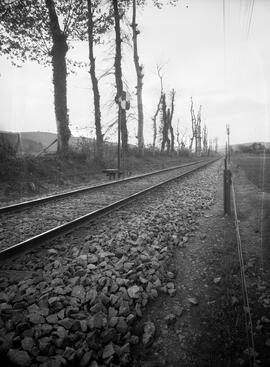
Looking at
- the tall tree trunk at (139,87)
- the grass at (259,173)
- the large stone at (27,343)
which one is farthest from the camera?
the tall tree trunk at (139,87)

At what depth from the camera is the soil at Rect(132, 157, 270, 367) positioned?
6.76 feet

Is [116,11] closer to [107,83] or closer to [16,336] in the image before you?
[107,83]

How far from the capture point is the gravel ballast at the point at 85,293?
1.99 meters

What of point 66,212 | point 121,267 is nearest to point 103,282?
point 121,267

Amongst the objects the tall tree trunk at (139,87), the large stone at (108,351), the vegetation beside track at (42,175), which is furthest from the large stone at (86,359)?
the tall tree trunk at (139,87)

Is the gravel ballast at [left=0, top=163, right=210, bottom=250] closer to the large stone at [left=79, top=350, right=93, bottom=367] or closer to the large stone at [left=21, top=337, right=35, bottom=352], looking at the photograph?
the large stone at [left=21, top=337, right=35, bottom=352]

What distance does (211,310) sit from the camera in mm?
2602

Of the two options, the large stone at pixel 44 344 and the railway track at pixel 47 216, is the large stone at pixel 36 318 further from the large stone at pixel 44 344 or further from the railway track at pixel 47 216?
the railway track at pixel 47 216

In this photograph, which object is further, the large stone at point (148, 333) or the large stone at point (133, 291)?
the large stone at point (133, 291)

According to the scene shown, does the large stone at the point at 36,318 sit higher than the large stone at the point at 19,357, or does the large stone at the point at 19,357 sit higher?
the large stone at the point at 36,318

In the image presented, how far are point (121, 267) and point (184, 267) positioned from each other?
3.26 feet

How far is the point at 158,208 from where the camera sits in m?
6.26

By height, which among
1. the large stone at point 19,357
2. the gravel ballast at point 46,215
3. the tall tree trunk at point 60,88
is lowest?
the large stone at point 19,357

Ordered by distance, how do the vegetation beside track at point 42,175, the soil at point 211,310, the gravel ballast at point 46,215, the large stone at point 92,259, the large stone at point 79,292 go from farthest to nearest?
the vegetation beside track at point 42,175 → the gravel ballast at point 46,215 → the large stone at point 92,259 → the large stone at point 79,292 → the soil at point 211,310
